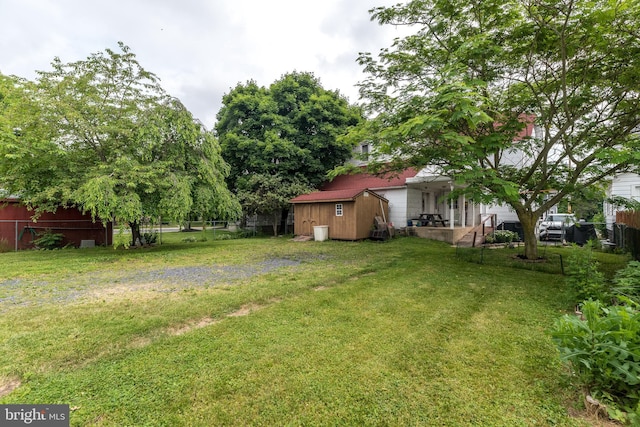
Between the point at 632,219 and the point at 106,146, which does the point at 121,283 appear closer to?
the point at 106,146

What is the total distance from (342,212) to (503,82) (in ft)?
27.1

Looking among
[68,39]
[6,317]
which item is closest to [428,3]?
[6,317]

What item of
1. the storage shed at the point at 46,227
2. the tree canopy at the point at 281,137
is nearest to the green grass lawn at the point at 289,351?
the storage shed at the point at 46,227

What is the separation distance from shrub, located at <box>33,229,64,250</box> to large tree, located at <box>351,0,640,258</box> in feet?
44.1

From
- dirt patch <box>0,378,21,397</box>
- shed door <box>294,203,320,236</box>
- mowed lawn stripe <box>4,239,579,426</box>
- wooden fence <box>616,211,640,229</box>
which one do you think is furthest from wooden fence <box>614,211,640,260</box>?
shed door <box>294,203,320,236</box>

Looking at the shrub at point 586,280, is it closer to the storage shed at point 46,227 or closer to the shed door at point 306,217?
the shed door at point 306,217

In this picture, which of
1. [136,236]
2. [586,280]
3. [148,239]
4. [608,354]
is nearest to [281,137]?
[148,239]

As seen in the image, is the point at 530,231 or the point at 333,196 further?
the point at 333,196

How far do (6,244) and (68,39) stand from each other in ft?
28.0

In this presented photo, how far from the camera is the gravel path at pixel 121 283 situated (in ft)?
17.1

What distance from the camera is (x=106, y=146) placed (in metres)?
10.8

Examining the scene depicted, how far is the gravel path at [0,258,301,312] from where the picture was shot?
5.20 m

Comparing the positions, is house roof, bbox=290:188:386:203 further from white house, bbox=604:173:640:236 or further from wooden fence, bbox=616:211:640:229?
white house, bbox=604:173:640:236

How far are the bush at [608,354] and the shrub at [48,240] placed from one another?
16554 mm
